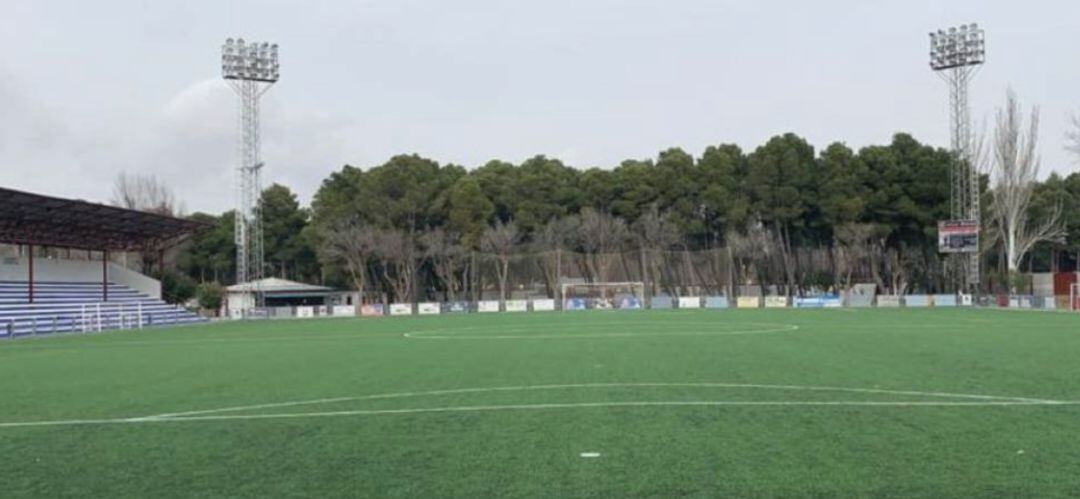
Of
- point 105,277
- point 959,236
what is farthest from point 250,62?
point 959,236

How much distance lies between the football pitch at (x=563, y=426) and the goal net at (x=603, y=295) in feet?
156

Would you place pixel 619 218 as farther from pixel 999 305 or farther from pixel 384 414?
pixel 384 414

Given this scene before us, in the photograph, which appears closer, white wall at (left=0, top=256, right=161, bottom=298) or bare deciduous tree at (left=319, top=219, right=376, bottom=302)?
white wall at (left=0, top=256, right=161, bottom=298)

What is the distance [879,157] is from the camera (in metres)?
77.8

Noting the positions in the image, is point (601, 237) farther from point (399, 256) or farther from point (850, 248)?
point (850, 248)

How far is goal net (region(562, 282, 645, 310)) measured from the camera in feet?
224

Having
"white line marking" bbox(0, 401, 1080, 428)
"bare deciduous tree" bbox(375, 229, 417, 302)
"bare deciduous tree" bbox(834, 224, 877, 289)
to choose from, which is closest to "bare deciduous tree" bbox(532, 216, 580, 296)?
"bare deciduous tree" bbox(375, 229, 417, 302)

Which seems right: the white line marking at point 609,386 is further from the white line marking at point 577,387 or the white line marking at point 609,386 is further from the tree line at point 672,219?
the tree line at point 672,219

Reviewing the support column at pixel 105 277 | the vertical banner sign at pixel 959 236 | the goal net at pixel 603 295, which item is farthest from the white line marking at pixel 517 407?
the goal net at pixel 603 295

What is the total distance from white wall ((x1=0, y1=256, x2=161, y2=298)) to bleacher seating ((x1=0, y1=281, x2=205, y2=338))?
498 mm

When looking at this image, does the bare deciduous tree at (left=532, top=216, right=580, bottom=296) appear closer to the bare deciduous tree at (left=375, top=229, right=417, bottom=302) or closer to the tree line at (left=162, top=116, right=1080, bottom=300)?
the tree line at (left=162, top=116, right=1080, bottom=300)

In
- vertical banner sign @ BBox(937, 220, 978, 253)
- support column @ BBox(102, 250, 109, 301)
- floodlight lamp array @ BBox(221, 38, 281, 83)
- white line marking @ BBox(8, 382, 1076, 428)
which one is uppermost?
floodlight lamp array @ BBox(221, 38, 281, 83)

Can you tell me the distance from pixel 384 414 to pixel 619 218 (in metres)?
71.1

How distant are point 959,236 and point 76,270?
177 ft
